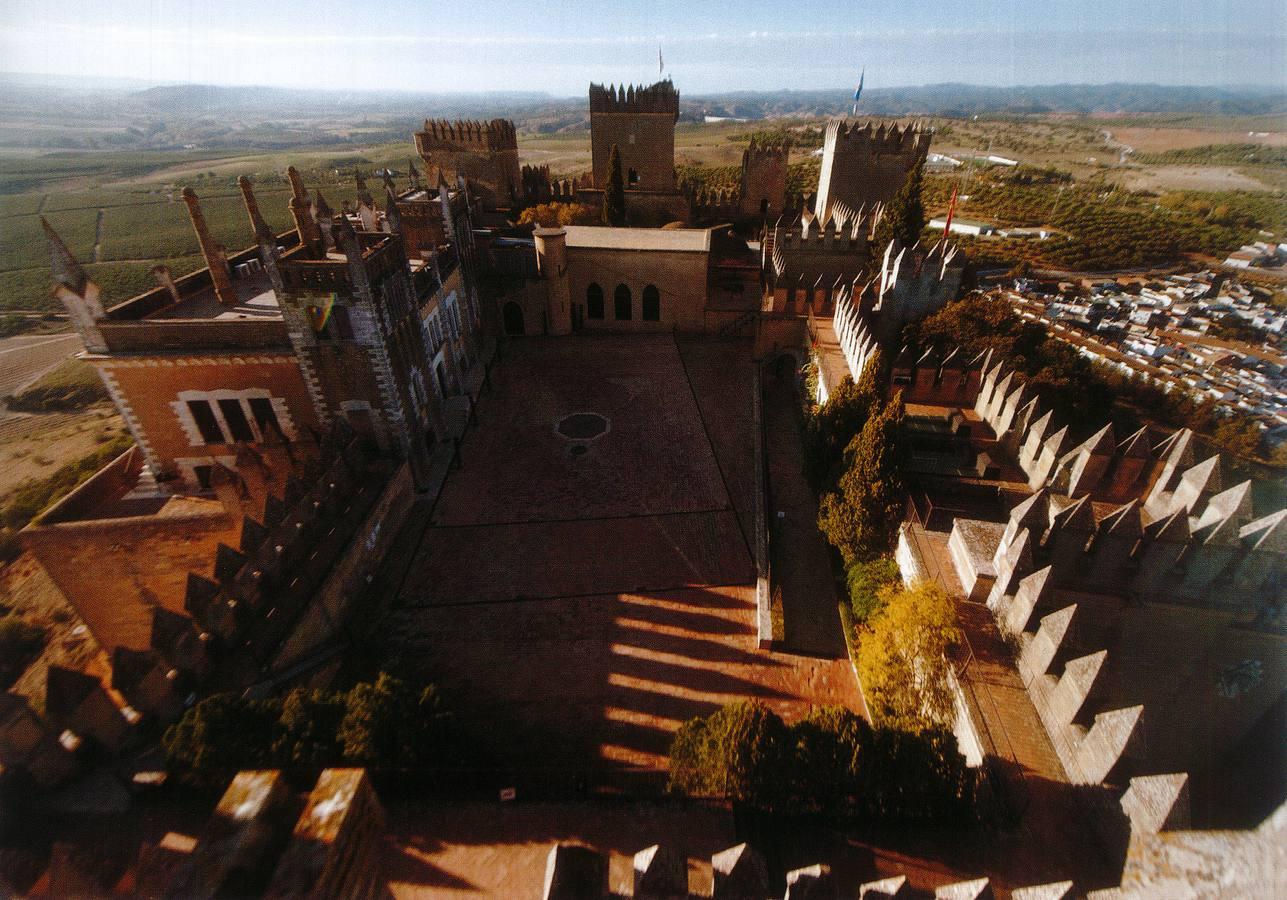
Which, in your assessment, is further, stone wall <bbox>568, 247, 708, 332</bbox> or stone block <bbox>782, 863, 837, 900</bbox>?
stone wall <bbox>568, 247, 708, 332</bbox>

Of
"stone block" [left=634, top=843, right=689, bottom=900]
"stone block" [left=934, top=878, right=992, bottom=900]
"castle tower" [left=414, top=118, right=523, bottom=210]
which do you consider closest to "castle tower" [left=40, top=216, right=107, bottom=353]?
"stone block" [left=634, top=843, right=689, bottom=900]

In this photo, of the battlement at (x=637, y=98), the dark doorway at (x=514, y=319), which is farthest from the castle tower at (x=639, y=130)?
the dark doorway at (x=514, y=319)

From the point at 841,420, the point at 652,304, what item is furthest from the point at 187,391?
the point at 652,304

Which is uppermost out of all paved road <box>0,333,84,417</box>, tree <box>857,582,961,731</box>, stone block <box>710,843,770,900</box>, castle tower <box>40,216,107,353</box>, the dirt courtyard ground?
castle tower <box>40,216,107,353</box>

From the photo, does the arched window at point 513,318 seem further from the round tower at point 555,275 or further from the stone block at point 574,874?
the stone block at point 574,874

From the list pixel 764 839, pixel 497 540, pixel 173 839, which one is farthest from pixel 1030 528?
pixel 173 839

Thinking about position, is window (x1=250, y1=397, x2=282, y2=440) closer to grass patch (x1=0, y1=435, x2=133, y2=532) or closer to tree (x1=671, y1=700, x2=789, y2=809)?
grass patch (x1=0, y1=435, x2=133, y2=532)

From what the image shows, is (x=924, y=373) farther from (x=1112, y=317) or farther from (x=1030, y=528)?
(x=1112, y=317)

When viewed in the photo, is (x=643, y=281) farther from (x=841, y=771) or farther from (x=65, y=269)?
(x=841, y=771)
